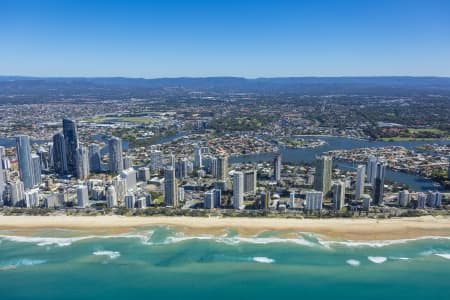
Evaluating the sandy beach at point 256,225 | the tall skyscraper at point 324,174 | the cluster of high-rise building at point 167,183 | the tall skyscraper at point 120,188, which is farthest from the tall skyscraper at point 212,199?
the tall skyscraper at point 324,174

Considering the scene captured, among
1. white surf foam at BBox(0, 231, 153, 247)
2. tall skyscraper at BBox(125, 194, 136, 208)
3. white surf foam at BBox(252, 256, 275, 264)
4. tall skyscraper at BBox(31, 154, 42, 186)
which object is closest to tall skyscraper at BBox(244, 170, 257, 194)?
tall skyscraper at BBox(125, 194, 136, 208)

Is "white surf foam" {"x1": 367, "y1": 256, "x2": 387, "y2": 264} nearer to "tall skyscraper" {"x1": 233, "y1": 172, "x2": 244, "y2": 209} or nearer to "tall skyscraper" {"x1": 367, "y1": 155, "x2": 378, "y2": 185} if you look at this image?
"tall skyscraper" {"x1": 233, "y1": 172, "x2": 244, "y2": 209}

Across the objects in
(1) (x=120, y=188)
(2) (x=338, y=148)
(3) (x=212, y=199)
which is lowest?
(2) (x=338, y=148)

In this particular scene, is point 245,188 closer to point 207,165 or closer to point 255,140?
point 207,165

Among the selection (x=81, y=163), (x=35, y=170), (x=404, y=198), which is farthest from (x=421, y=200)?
(x=35, y=170)

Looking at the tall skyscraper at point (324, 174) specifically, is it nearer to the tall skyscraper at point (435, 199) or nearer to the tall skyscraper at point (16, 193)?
the tall skyscraper at point (435, 199)

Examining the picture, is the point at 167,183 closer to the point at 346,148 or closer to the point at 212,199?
the point at 212,199

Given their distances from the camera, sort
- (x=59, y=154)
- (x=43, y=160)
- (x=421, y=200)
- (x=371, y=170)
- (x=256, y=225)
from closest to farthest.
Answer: (x=256, y=225) → (x=421, y=200) → (x=371, y=170) → (x=59, y=154) → (x=43, y=160)
